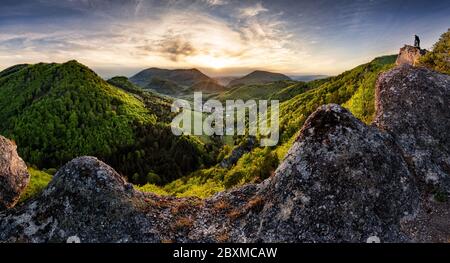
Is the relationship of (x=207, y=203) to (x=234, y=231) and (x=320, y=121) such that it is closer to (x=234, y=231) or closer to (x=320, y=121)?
(x=234, y=231)

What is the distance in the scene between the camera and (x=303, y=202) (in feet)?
61.8

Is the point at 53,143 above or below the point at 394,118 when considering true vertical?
below

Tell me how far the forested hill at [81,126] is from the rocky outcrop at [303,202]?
93.0 m

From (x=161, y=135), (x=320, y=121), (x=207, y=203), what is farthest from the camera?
(x=161, y=135)

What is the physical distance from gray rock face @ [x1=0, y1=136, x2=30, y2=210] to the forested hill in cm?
8809

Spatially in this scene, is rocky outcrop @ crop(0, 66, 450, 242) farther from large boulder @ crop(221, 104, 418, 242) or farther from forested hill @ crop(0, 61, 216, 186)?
forested hill @ crop(0, 61, 216, 186)

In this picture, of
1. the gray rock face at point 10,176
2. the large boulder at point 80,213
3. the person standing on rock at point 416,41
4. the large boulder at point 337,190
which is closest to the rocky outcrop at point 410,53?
the person standing on rock at point 416,41

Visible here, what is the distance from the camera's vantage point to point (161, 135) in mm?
149500

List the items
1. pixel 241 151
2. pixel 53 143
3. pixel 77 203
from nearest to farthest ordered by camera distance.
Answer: pixel 77 203
pixel 241 151
pixel 53 143

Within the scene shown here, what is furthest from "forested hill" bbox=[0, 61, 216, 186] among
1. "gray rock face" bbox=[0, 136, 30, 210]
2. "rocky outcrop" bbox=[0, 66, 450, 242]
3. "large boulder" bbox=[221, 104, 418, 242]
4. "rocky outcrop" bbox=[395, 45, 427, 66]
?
"large boulder" bbox=[221, 104, 418, 242]

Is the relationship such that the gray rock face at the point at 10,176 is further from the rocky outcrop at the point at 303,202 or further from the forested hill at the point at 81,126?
the forested hill at the point at 81,126

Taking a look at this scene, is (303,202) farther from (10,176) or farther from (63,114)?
(63,114)

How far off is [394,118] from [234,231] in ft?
48.5
